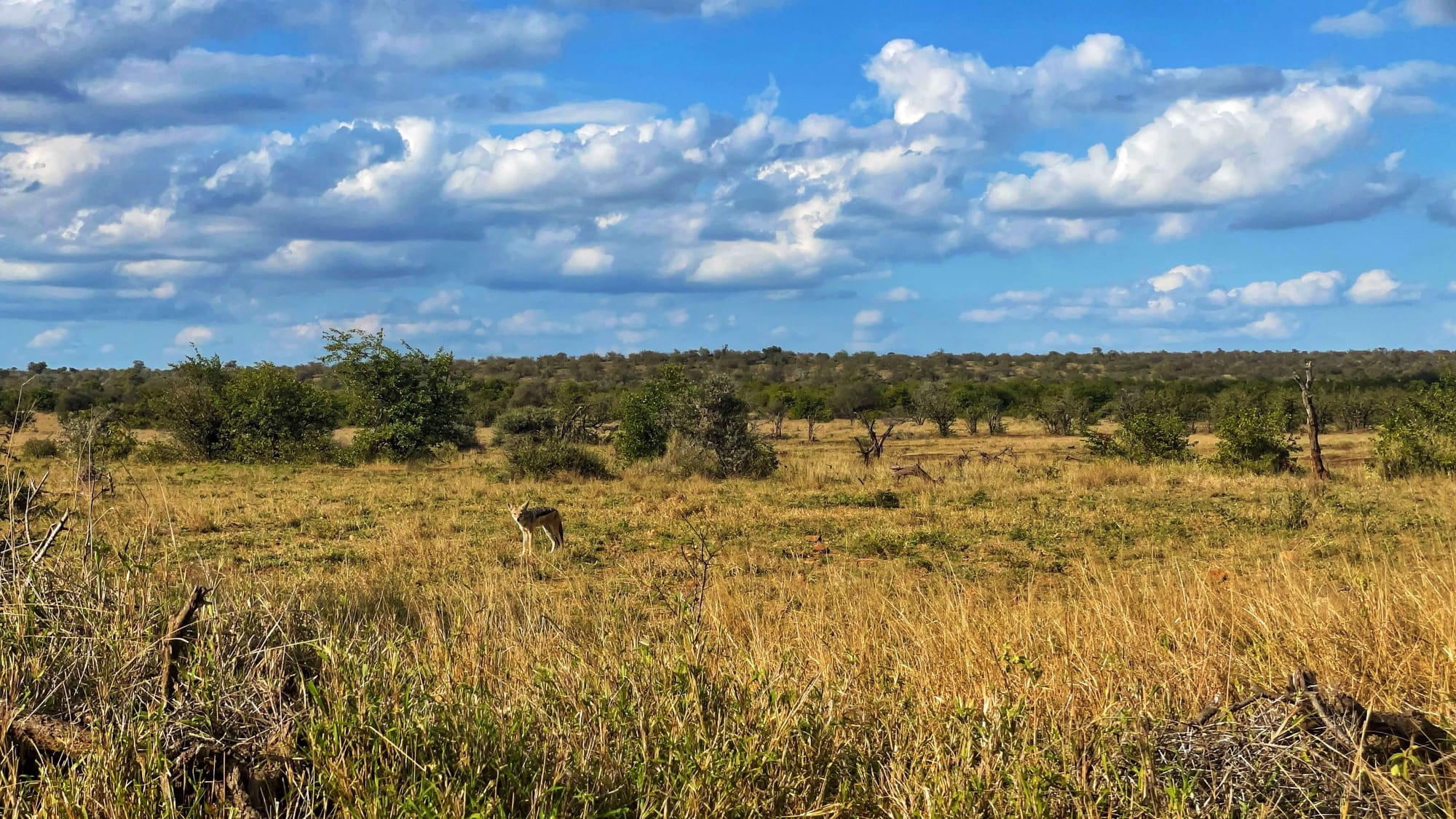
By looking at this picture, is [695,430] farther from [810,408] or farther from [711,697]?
[810,408]

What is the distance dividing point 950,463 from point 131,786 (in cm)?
2540

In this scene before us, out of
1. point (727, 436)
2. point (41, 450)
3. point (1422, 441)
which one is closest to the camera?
point (1422, 441)

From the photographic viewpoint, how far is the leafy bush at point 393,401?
1199 inches

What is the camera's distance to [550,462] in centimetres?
2397

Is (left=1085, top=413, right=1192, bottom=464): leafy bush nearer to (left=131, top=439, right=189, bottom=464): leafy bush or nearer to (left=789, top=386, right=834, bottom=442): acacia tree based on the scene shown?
(left=131, top=439, right=189, bottom=464): leafy bush

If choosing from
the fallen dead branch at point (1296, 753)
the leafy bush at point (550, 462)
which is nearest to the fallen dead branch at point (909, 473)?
the leafy bush at point (550, 462)

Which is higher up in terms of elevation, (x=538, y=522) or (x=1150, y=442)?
Answer: (x=1150, y=442)

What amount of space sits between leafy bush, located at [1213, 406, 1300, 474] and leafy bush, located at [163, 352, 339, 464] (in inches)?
994

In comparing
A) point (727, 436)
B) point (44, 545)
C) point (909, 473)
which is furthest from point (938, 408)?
point (44, 545)

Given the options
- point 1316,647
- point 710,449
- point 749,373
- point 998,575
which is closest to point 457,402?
point 710,449

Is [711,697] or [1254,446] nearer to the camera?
[711,697]

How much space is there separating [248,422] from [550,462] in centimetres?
→ 1297

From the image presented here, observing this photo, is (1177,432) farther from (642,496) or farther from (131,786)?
(131,786)

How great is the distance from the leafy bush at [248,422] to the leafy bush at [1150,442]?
76.9 feet
